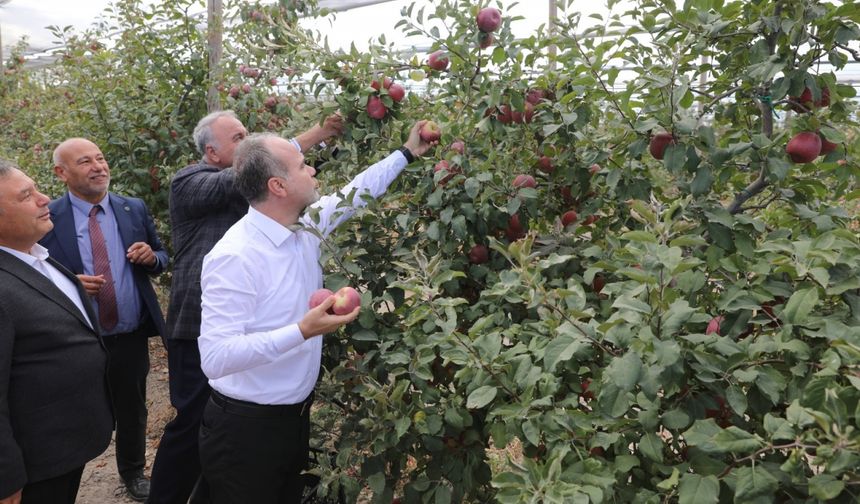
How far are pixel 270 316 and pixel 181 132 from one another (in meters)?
2.96

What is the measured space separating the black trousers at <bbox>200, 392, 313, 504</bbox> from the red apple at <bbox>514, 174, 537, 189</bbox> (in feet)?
2.96

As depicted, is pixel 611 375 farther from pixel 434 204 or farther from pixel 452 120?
pixel 452 120

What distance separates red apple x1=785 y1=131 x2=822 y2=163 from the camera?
1.68 m

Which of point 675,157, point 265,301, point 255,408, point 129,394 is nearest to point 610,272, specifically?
point 675,157

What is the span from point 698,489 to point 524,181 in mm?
1123

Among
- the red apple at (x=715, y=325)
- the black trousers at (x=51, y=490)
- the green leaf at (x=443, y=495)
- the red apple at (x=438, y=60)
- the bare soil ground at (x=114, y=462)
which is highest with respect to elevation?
the red apple at (x=438, y=60)

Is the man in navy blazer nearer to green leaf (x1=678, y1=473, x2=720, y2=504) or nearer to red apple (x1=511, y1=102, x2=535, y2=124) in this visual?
red apple (x1=511, y1=102, x2=535, y2=124)

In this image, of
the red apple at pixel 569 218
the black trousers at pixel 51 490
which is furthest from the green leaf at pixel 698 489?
the black trousers at pixel 51 490

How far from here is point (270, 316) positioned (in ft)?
6.53

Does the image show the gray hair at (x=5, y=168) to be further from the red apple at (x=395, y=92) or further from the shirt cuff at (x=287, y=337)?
the red apple at (x=395, y=92)

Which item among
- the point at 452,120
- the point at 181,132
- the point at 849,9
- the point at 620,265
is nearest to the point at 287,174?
the point at 452,120

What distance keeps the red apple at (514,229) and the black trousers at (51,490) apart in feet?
4.97

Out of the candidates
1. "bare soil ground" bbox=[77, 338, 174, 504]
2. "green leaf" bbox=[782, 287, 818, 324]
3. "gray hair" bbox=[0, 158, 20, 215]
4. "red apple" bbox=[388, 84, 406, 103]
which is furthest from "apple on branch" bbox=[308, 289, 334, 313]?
"bare soil ground" bbox=[77, 338, 174, 504]

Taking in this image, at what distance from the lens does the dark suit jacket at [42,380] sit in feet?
6.32
